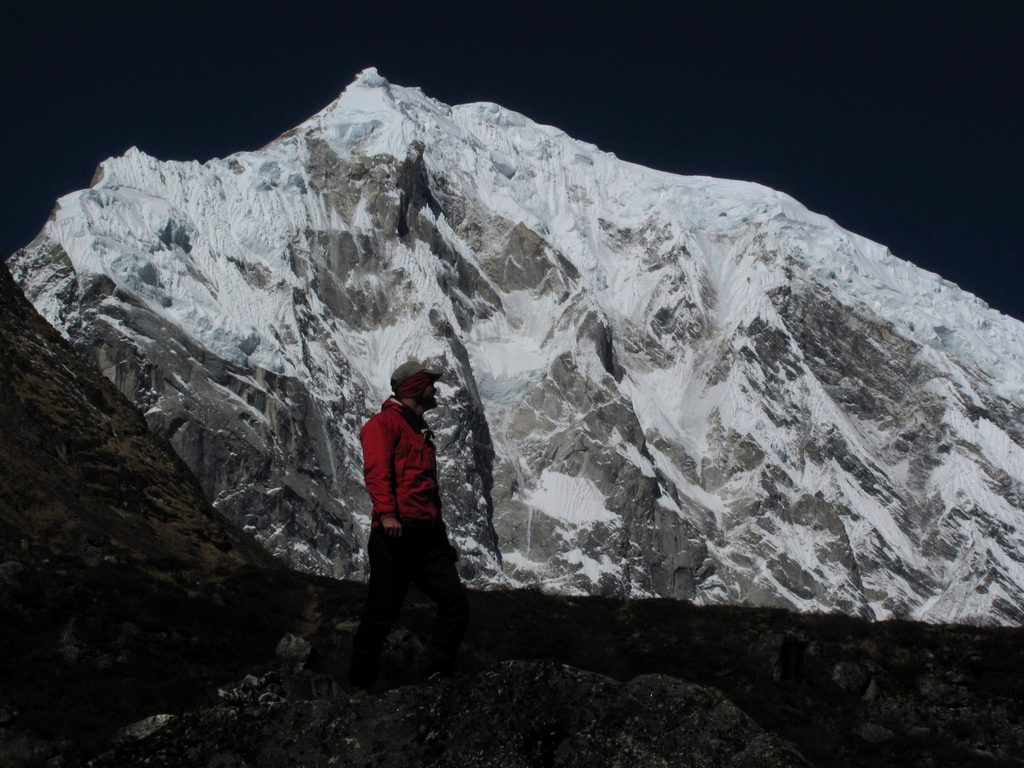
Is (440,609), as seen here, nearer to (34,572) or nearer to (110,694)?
(110,694)

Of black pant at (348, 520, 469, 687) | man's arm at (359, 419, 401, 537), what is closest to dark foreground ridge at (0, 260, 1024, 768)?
black pant at (348, 520, 469, 687)

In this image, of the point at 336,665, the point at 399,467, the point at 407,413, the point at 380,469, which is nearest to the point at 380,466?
the point at 380,469

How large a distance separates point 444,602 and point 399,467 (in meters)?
1.37

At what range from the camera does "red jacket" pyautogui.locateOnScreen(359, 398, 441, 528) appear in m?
13.2

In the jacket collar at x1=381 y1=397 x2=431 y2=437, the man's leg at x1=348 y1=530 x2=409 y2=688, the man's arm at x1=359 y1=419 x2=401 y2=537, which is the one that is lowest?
the man's leg at x1=348 y1=530 x2=409 y2=688

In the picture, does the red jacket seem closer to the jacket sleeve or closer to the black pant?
the jacket sleeve

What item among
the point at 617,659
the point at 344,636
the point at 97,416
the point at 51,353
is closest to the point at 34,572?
the point at 344,636

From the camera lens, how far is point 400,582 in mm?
13492

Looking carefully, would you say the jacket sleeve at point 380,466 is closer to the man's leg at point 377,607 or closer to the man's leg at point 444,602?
the man's leg at point 377,607

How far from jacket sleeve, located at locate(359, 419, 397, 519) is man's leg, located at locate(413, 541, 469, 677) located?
67cm

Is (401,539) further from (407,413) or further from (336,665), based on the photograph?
(336,665)

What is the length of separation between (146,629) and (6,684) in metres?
3.97

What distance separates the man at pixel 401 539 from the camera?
43.3 ft

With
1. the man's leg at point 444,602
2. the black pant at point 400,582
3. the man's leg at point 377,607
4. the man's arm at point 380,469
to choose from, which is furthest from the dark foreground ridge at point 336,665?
Result: the man's arm at point 380,469
